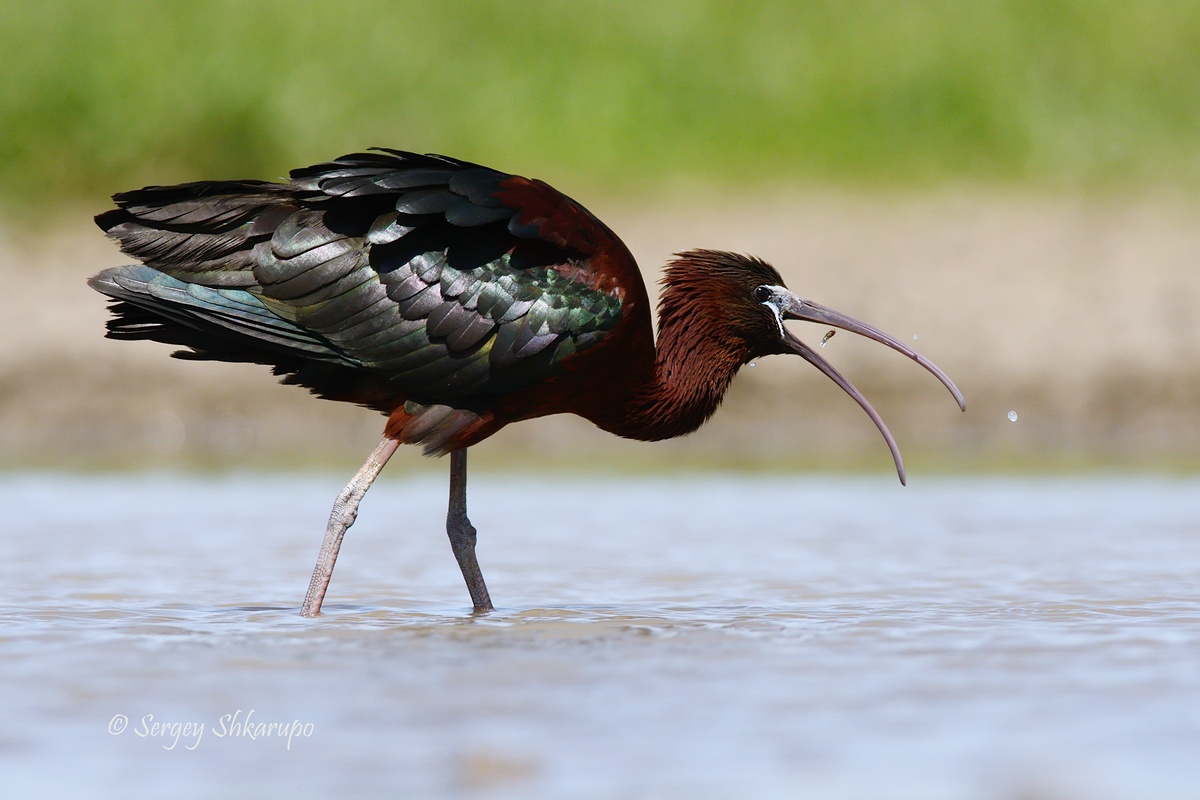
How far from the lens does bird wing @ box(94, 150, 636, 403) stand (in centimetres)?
680

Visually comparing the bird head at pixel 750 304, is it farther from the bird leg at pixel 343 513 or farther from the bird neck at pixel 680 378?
the bird leg at pixel 343 513

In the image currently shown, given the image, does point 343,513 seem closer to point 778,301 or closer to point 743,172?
point 778,301

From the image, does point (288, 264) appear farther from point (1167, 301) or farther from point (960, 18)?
point (960, 18)

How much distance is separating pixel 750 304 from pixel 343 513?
185 cm

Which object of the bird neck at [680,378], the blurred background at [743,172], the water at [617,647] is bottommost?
the water at [617,647]

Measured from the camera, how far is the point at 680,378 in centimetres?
736

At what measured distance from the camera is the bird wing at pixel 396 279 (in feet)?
22.3

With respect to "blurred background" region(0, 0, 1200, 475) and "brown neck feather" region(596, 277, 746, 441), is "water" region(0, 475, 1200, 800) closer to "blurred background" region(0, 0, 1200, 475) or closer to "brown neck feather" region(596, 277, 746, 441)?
"brown neck feather" region(596, 277, 746, 441)

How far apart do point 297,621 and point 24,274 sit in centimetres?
836

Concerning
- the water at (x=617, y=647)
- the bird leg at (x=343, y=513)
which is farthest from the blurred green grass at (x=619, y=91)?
the bird leg at (x=343, y=513)

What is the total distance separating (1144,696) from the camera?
495 centimetres

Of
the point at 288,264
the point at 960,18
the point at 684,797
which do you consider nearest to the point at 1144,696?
the point at 684,797

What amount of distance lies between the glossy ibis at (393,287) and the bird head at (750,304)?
533 millimetres

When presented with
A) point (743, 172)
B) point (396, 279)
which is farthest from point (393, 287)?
point (743, 172)
